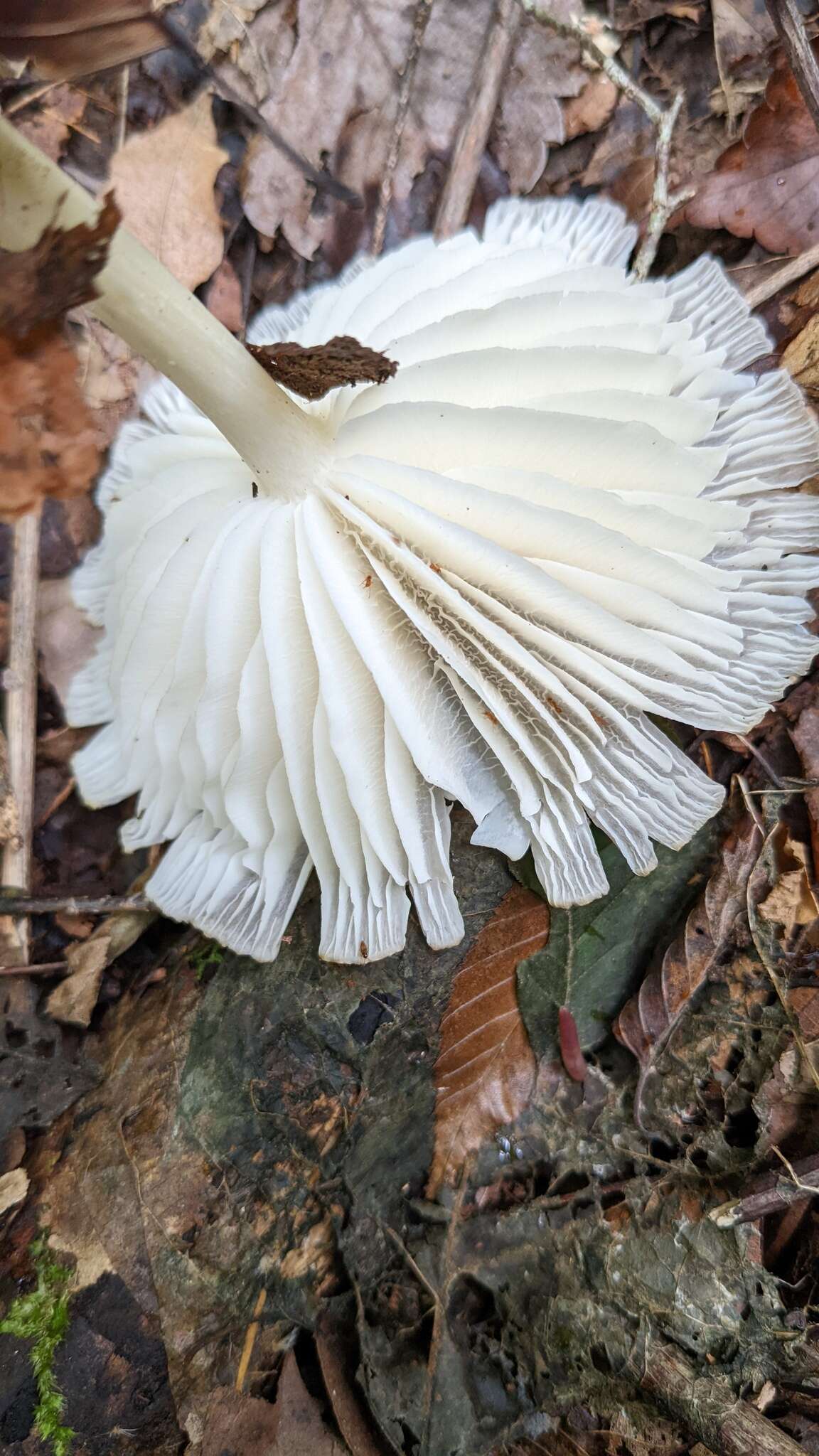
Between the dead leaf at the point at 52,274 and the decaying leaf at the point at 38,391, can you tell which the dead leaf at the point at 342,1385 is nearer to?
the decaying leaf at the point at 38,391

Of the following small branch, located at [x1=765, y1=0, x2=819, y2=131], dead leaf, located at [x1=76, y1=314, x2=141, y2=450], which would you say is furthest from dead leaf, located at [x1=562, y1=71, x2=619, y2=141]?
dead leaf, located at [x1=76, y1=314, x2=141, y2=450]

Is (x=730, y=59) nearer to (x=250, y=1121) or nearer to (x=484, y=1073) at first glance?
(x=484, y=1073)

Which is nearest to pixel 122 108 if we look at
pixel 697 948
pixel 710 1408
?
pixel 697 948

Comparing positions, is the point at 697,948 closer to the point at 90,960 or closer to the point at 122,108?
the point at 90,960

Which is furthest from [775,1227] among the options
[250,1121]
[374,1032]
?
[250,1121]

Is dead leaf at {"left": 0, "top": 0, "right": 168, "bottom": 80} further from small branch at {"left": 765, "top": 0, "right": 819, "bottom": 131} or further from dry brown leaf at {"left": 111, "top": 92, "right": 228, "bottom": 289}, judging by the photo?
small branch at {"left": 765, "top": 0, "right": 819, "bottom": 131}

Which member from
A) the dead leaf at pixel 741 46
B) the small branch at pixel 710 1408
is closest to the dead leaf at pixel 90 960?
the small branch at pixel 710 1408
